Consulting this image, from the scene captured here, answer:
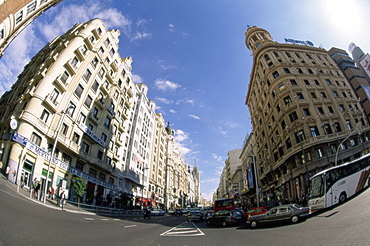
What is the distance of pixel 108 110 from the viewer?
111 ft

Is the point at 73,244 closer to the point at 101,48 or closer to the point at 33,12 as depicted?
the point at 33,12

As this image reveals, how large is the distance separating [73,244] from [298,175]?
3055cm

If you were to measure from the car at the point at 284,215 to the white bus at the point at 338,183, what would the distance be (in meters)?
3.32

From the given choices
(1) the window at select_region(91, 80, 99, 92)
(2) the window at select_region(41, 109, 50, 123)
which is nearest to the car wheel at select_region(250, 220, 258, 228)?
(2) the window at select_region(41, 109, 50, 123)

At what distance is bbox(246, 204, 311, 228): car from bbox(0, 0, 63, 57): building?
97.4 feet

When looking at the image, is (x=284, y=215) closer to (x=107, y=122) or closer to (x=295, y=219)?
(x=295, y=219)

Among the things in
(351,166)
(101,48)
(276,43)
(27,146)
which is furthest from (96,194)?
(276,43)

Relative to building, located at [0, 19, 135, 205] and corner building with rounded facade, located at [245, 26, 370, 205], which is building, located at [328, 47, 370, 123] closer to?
corner building with rounded facade, located at [245, 26, 370, 205]

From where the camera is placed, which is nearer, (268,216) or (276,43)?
(268,216)

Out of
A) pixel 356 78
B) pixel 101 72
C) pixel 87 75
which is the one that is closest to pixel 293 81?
pixel 356 78

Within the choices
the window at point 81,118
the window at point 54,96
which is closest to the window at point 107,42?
the window at point 54,96

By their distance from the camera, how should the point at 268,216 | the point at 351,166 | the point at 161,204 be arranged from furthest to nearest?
the point at 161,204
the point at 351,166
the point at 268,216

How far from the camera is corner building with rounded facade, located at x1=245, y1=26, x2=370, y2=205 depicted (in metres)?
26.5

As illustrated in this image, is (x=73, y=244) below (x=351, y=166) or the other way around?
below
